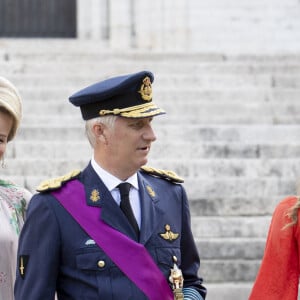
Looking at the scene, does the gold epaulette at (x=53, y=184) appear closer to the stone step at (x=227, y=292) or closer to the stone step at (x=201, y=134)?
the stone step at (x=227, y=292)

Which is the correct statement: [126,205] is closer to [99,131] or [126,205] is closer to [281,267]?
[99,131]

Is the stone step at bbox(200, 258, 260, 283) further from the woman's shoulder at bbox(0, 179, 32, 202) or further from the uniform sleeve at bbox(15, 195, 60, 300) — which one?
the uniform sleeve at bbox(15, 195, 60, 300)

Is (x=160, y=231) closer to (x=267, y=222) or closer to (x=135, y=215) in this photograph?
(x=135, y=215)

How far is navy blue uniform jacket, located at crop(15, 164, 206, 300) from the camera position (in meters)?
4.11

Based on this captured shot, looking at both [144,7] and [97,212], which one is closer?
[97,212]

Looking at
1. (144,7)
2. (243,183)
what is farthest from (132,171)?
(144,7)

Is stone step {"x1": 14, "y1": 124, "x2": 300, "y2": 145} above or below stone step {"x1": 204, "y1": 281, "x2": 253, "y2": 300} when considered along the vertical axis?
above

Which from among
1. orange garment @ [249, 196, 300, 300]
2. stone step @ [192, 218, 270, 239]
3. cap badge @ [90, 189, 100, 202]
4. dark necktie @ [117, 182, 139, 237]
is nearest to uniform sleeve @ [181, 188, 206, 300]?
dark necktie @ [117, 182, 139, 237]

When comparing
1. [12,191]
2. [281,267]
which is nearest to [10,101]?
[12,191]

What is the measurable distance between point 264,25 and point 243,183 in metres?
5.91

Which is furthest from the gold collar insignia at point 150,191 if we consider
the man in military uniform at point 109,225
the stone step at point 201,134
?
the stone step at point 201,134

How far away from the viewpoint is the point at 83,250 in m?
4.14

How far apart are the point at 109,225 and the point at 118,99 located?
0.48 meters

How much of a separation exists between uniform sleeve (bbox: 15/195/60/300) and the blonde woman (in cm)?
43
